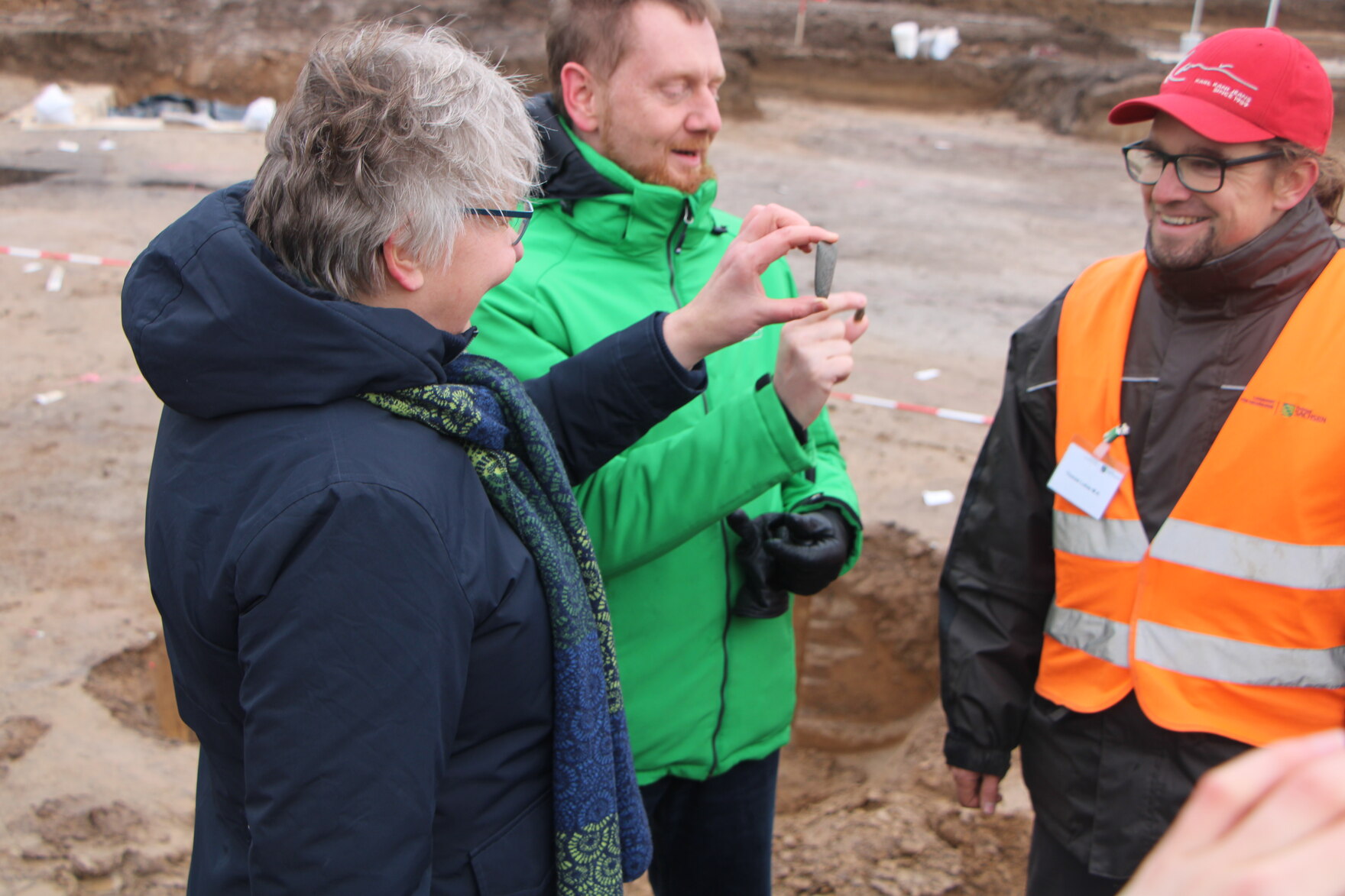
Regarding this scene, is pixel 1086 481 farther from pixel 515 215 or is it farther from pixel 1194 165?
pixel 515 215

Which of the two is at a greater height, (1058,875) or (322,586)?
(322,586)

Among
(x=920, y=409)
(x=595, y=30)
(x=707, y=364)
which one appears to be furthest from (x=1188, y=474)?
(x=920, y=409)

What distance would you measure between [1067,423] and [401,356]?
5.13 feet

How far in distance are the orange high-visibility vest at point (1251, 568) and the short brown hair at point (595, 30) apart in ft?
4.12

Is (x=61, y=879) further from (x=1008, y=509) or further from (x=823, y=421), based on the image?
(x=1008, y=509)

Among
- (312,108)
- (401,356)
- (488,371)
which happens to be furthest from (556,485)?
(312,108)

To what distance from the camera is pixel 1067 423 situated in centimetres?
245

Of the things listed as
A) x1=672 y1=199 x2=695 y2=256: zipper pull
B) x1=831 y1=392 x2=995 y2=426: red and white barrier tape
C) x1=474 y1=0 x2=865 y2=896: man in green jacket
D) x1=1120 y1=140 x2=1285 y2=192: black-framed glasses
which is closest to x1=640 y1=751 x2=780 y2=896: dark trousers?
x1=474 y1=0 x2=865 y2=896: man in green jacket

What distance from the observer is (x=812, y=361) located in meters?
2.09

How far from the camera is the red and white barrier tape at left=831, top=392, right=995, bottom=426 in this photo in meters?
6.86

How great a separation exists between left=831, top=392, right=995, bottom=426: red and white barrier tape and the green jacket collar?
4618 mm

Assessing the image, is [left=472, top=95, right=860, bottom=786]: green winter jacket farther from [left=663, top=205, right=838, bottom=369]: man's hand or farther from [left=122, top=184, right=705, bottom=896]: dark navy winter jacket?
[left=122, top=184, right=705, bottom=896]: dark navy winter jacket

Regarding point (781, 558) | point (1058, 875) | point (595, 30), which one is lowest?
point (1058, 875)

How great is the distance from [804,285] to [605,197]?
7.03m
